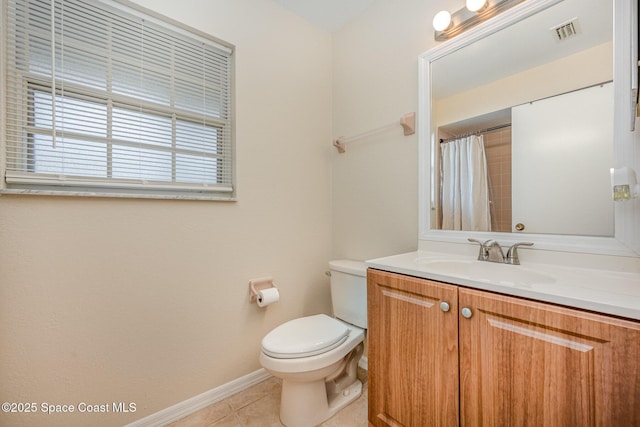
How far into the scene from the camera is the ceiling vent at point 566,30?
1.02m

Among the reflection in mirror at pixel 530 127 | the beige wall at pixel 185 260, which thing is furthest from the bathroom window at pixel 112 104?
the reflection in mirror at pixel 530 127

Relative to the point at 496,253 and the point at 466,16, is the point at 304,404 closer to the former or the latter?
the point at 496,253

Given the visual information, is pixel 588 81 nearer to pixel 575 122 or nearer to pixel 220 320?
pixel 575 122

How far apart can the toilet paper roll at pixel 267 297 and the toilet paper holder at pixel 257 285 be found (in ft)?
0.13

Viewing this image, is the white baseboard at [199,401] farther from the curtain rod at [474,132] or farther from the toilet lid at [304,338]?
the curtain rod at [474,132]

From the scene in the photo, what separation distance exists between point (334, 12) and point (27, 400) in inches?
104

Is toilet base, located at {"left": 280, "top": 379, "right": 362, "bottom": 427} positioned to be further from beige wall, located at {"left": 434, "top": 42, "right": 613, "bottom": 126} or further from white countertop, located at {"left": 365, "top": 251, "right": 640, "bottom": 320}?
beige wall, located at {"left": 434, "top": 42, "right": 613, "bottom": 126}

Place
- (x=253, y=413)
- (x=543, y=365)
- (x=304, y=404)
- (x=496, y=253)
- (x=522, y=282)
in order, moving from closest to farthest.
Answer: (x=543, y=365), (x=522, y=282), (x=496, y=253), (x=304, y=404), (x=253, y=413)

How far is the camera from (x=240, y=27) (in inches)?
61.9

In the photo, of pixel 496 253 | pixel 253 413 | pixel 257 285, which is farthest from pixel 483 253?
pixel 253 413

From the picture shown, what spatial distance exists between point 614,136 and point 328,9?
174 cm

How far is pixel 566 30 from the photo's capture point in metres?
1.04

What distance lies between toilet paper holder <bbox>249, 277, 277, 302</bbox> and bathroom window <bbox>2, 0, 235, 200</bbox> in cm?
55

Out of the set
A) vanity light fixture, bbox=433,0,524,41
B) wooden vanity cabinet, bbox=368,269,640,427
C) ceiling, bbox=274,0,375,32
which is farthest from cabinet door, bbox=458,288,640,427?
ceiling, bbox=274,0,375,32
